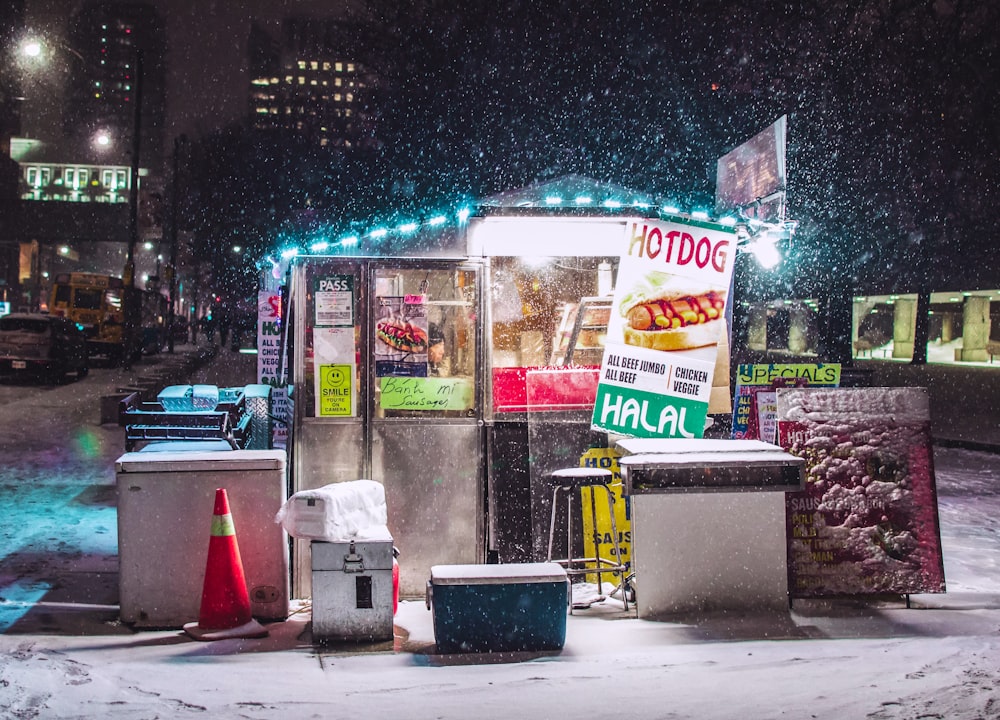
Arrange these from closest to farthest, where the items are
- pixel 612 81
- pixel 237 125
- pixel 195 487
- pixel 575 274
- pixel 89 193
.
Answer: pixel 195 487, pixel 575 274, pixel 612 81, pixel 237 125, pixel 89 193

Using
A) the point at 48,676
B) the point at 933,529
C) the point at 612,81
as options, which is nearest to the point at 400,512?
the point at 48,676

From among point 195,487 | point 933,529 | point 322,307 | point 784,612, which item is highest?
point 322,307

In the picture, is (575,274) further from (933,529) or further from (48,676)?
(48,676)

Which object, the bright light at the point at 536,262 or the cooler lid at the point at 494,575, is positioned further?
the bright light at the point at 536,262

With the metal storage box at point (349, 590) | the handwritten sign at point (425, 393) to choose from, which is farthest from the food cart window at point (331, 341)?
the metal storage box at point (349, 590)

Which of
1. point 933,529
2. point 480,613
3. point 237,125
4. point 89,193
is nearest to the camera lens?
point 480,613

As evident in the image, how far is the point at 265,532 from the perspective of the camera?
5910 millimetres

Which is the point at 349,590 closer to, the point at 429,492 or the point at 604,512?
the point at 429,492

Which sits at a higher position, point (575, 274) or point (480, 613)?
point (575, 274)

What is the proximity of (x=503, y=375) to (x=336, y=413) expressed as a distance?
1324mm

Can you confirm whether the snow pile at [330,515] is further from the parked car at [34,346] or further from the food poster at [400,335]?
the parked car at [34,346]

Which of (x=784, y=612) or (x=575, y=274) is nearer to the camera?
(x=784, y=612)

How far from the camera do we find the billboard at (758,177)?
7.47m

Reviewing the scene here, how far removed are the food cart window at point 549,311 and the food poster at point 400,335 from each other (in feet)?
5.01
